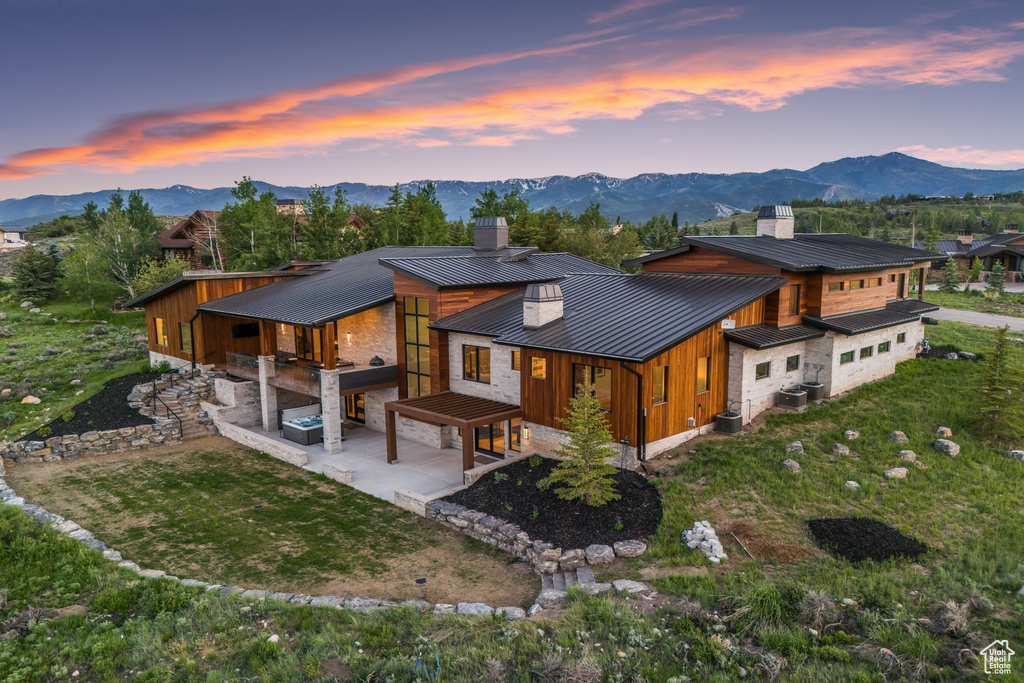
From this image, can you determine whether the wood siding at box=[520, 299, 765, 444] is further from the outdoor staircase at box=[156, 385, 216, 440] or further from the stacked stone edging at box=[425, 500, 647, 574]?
the outdoor staircase at box=[156, 385, 216, 440]

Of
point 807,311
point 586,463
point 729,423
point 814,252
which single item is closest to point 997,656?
point 586,463

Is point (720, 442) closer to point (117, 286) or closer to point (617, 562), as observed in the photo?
point (617, 562)

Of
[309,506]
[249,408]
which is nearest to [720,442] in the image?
[309,506]

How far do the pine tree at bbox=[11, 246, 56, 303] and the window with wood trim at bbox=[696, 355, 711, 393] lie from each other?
5172 centimetres

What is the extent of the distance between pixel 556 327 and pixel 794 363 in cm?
853

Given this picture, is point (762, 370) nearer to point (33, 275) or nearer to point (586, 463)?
point (586, 463)

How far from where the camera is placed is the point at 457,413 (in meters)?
18.8

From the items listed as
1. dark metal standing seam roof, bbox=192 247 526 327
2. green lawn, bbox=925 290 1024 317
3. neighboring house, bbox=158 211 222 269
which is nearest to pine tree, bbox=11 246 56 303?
neighboring house, bbox=158 211 222 269

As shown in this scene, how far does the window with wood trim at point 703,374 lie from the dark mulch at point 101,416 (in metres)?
20.4

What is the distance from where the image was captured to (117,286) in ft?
148

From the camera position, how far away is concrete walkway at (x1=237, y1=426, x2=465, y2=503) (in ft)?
60.5

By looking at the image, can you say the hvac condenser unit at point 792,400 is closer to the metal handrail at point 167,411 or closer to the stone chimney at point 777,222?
the stone chimney at point 777,222

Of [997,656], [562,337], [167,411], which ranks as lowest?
[167,411]

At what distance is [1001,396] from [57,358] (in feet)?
134
